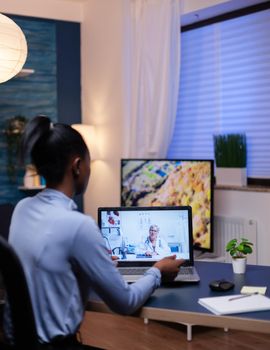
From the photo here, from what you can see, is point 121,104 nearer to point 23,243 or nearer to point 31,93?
point 31,93

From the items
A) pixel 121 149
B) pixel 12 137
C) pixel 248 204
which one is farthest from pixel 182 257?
pixel 12 137

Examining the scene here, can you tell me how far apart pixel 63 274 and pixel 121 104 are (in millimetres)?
3299

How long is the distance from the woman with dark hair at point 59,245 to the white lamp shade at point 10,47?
1307 millimetres

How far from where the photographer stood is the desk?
1823 millimetres

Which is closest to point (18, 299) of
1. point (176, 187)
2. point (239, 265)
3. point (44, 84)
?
point (239, 265)

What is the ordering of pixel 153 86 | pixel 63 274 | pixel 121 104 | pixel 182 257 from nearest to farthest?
pixel 63 274, pixel 182 257, pixel 153 86, pixel 121 104

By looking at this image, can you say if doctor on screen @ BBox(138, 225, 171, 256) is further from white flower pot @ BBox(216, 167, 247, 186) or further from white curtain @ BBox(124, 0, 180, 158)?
white curtain @ BBox(124, 0, 180, 158)

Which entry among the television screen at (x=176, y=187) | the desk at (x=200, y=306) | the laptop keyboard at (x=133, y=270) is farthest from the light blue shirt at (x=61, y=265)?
the television screen at (x=176, y=187)

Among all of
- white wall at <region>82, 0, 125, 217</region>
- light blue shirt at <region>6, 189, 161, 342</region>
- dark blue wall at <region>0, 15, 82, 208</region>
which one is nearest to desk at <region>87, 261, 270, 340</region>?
light blue shirt at <region>6, 189, 161, 342</region>

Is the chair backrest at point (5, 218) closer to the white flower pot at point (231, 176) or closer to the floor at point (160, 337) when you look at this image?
the floor at point (160, 337)

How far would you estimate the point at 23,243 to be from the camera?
5.63 feet

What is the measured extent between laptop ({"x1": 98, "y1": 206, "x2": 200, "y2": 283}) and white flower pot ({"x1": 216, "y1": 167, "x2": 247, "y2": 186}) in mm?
1672

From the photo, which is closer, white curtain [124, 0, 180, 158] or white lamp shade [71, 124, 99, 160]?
white curtain [124, 0, 180, 158]

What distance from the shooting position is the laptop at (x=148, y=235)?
241 centimetres
